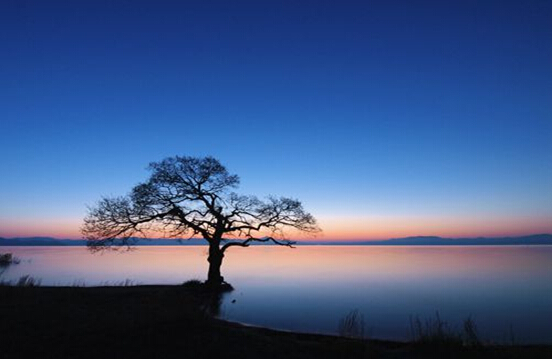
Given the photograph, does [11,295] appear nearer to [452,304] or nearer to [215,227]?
[215,227]

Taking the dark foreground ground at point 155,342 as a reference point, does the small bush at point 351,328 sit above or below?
below

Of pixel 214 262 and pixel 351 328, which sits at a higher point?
pixel 214 262

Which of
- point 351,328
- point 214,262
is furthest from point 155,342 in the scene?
point 214,262

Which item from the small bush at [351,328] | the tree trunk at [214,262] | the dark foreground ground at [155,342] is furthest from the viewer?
the tree trunk at [214,262]

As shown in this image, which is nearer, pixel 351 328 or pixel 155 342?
pixel 155 342

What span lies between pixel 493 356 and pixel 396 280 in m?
32.2

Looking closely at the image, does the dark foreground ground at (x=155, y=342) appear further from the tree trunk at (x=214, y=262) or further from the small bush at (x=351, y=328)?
the tree trunk at (x=214, y=262)

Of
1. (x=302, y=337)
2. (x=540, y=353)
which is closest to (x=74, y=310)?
(x=302, y=337)

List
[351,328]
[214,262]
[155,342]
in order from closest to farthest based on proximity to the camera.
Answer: [155,342]
[351,328]
[214,262]

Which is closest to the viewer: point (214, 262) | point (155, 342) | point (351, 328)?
point (155, 342)

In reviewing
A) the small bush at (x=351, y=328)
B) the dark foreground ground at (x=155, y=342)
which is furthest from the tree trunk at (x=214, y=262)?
the dark foreground ground at (x=155, y=342)

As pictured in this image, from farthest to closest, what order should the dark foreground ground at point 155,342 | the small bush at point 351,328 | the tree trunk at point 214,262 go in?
1. the tree trunk at point 214,262
2. the small bush at point 351,328
3. the dark foreground ground at point 155,342

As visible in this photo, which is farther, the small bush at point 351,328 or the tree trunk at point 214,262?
the tree trunk at point 214,262

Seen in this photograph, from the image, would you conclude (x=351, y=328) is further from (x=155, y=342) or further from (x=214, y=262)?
(x=214, y=262)
